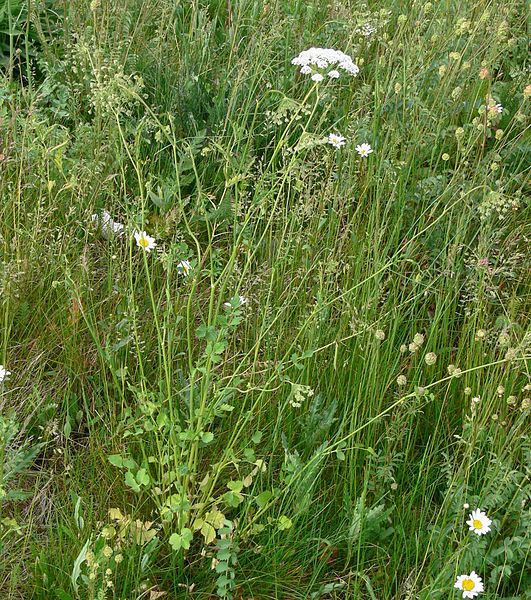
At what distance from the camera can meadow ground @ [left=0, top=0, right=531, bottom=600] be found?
181 centimetres

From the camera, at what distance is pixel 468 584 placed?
175 cm

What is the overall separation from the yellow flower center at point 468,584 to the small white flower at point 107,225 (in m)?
1.41

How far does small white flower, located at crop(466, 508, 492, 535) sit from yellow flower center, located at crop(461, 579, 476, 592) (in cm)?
10

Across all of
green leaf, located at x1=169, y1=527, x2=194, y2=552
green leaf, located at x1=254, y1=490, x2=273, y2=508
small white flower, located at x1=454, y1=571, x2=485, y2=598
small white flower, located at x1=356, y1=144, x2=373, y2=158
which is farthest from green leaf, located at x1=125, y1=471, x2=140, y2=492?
small white flower, located at x1=356, y1=144, x2=373, y2=158

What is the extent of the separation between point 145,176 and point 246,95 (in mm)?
580

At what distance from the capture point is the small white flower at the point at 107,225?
2.54m

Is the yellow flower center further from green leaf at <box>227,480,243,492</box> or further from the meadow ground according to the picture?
green leaf at <box>227,480,243,492</box>

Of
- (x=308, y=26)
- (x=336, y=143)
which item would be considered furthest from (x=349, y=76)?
(x=336, y=143)

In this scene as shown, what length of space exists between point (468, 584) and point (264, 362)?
687 millimetres

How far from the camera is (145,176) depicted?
283 cm

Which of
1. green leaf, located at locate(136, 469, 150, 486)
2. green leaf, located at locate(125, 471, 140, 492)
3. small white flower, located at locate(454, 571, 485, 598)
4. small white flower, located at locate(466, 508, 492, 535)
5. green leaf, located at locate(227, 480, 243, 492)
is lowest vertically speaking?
small white flower, located at locate(454, 571, 485, 598)

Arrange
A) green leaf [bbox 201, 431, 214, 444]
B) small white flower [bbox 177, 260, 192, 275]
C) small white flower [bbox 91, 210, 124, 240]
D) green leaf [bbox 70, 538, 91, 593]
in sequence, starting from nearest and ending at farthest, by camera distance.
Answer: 1. green leaf [bbox 70, 538, 91, 593]
2. green leaf [bbox 201, 431, 214, 444]
3. small white flower [bbox 177, 260, 192, 275]
4. small white flower [bbox 91, 210, 124, 240]

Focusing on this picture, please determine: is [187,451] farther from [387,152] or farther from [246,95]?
→ [246,95]

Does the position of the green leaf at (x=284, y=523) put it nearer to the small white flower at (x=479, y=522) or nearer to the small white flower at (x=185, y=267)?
the small white flower at (x=479, y=522)
